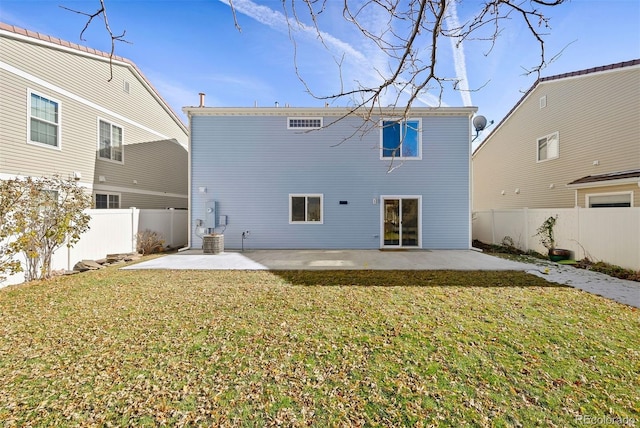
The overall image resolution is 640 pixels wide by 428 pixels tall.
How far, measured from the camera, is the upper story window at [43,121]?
7.73 metres

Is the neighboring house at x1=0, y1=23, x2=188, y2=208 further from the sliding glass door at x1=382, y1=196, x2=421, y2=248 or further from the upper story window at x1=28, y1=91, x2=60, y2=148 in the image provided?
the sliding glass door at x1=382, y1=196, x2=421, y2=248

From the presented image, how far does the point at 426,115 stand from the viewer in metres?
10.1

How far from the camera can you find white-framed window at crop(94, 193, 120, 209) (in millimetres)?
9914

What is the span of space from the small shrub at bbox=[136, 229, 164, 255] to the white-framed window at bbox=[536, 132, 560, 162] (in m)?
16.8

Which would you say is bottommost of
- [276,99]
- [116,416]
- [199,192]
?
[116,416]

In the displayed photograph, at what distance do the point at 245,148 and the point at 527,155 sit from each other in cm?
1332

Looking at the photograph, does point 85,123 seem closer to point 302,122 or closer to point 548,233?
point 302,122

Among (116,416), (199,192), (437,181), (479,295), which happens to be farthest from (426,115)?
(116,416)

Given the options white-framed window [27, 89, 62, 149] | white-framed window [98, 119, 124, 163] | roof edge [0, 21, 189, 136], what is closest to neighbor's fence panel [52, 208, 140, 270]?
white-framed window [27, 89, 62, 149]

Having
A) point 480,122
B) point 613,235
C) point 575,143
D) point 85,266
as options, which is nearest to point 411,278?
point 613,235

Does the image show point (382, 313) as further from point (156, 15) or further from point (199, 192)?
point (199, 192)

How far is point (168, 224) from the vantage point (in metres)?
10.9

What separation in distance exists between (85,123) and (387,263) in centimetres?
1159

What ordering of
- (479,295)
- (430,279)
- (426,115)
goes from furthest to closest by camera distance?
(426,115) → (430,279) → (479,295)
